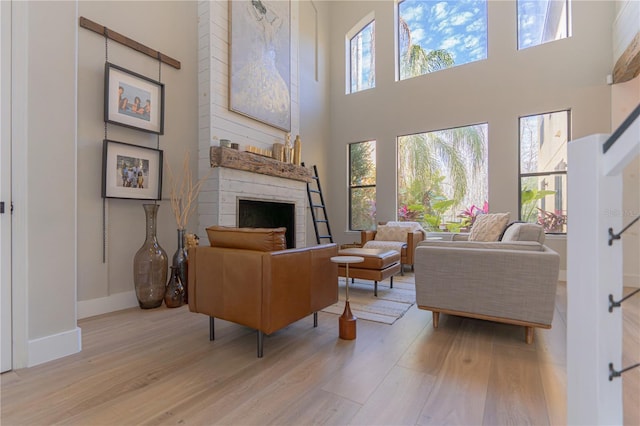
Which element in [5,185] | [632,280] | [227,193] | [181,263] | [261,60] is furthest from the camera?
[261,60]

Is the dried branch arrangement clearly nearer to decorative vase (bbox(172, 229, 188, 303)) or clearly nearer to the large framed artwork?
decorative vase (bbox(172, 229, 188, 303))

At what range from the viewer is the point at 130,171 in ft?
9.51

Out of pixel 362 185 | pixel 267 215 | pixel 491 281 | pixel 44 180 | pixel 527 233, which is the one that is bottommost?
pixel 491 281

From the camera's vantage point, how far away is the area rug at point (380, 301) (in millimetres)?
2713

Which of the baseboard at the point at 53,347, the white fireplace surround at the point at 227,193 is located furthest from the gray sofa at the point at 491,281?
the baseboard at the point at 53,347

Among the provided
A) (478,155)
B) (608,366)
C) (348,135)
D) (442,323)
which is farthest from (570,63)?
(608,366)

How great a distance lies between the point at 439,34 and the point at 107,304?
249 inches

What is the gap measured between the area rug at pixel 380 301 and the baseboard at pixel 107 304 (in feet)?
6.23

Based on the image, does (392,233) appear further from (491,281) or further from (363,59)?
(363,59)

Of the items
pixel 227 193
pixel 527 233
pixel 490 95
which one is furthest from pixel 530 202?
pixel 227 193

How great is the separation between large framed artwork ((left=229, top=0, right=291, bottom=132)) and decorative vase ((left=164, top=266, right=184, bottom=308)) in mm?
2112

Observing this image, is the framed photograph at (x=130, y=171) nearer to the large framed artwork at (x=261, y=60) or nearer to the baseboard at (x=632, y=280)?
the large framed artwork at (x=261, y=60)

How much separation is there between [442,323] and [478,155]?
11.2ft

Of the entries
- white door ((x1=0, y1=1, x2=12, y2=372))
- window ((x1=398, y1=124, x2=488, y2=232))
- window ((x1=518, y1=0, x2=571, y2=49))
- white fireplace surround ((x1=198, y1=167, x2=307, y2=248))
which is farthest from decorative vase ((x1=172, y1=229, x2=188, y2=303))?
window ((x1=518, y1=0, x2=571, y2=49))
